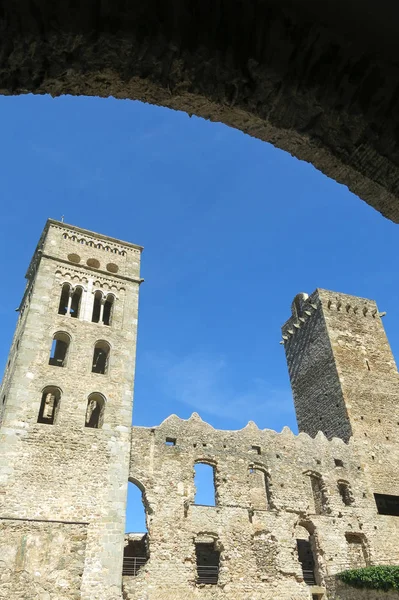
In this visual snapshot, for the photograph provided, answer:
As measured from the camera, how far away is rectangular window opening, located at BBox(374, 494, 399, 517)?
66.6ft

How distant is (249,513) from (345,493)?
5.23 m

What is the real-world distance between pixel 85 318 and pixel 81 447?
17.8 ft

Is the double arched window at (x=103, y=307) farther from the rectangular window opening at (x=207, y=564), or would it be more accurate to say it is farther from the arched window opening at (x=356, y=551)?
the arched window opening at (x=356, y=551)

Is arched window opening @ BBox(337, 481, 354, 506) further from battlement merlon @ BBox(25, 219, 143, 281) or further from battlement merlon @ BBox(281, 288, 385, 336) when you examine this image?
battlement merlon @ BBox(25, 219, 143, 281)

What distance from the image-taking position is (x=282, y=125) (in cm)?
262

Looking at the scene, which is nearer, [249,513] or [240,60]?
[240,60]

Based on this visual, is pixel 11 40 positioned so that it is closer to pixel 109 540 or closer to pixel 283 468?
pixel 109 540

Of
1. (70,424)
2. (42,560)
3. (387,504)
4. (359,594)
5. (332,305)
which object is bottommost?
(359,594)

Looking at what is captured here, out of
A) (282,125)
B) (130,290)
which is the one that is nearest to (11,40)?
(282,125)

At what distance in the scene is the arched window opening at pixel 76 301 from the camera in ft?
63.7

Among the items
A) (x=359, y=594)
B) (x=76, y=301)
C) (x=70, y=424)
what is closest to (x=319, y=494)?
(x=359, y=594)

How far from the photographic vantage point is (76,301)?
1992 centimetres

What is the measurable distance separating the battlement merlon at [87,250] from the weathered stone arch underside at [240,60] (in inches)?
716

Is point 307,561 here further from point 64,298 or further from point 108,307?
point 64,298
